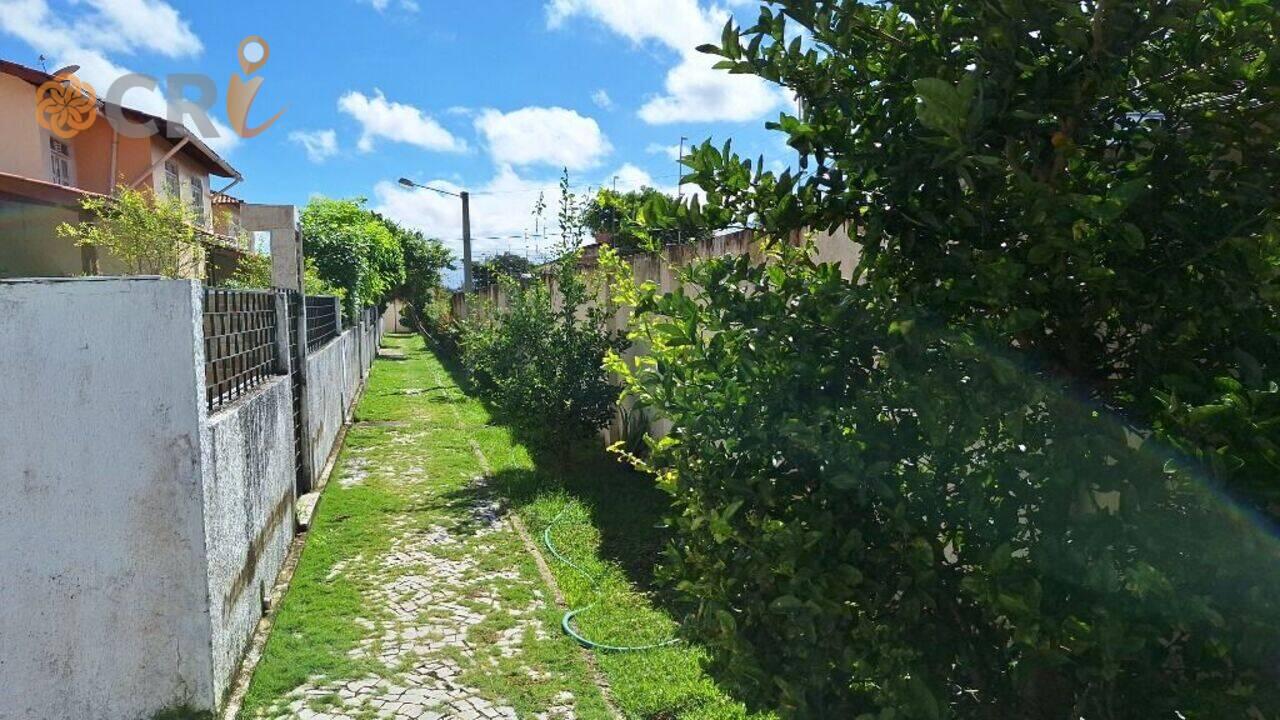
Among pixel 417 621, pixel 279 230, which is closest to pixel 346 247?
pixel 279 230

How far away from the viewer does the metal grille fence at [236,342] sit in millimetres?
4289

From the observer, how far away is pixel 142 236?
12.3m

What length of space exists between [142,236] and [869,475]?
44.6 ft

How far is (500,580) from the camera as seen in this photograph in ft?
18.1

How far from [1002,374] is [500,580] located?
4634 mm

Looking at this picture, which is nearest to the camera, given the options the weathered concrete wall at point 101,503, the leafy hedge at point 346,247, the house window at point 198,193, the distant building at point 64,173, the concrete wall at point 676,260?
the weathered concrete wall at point 101,503

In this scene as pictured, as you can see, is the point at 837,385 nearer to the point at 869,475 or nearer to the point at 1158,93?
the point at 869,475

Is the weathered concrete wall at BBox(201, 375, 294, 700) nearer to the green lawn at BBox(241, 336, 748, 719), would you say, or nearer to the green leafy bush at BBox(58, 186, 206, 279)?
the green lawn at BBox(241, 336, 748, 719)

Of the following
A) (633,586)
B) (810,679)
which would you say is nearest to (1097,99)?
(810,679)

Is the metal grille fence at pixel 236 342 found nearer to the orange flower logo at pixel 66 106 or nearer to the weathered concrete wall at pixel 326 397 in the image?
the weathered concrete wall at pixel 326 397

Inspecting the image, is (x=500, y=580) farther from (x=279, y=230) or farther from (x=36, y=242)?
(x=36, y=242)

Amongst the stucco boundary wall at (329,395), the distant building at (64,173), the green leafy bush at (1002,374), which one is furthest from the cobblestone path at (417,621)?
the distant building at (64,173)

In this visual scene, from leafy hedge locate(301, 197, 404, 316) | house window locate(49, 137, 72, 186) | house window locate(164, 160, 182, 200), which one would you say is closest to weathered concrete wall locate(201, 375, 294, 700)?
leafy hedge locate(301, 197, 404, 316)

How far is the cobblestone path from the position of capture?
151 inches
